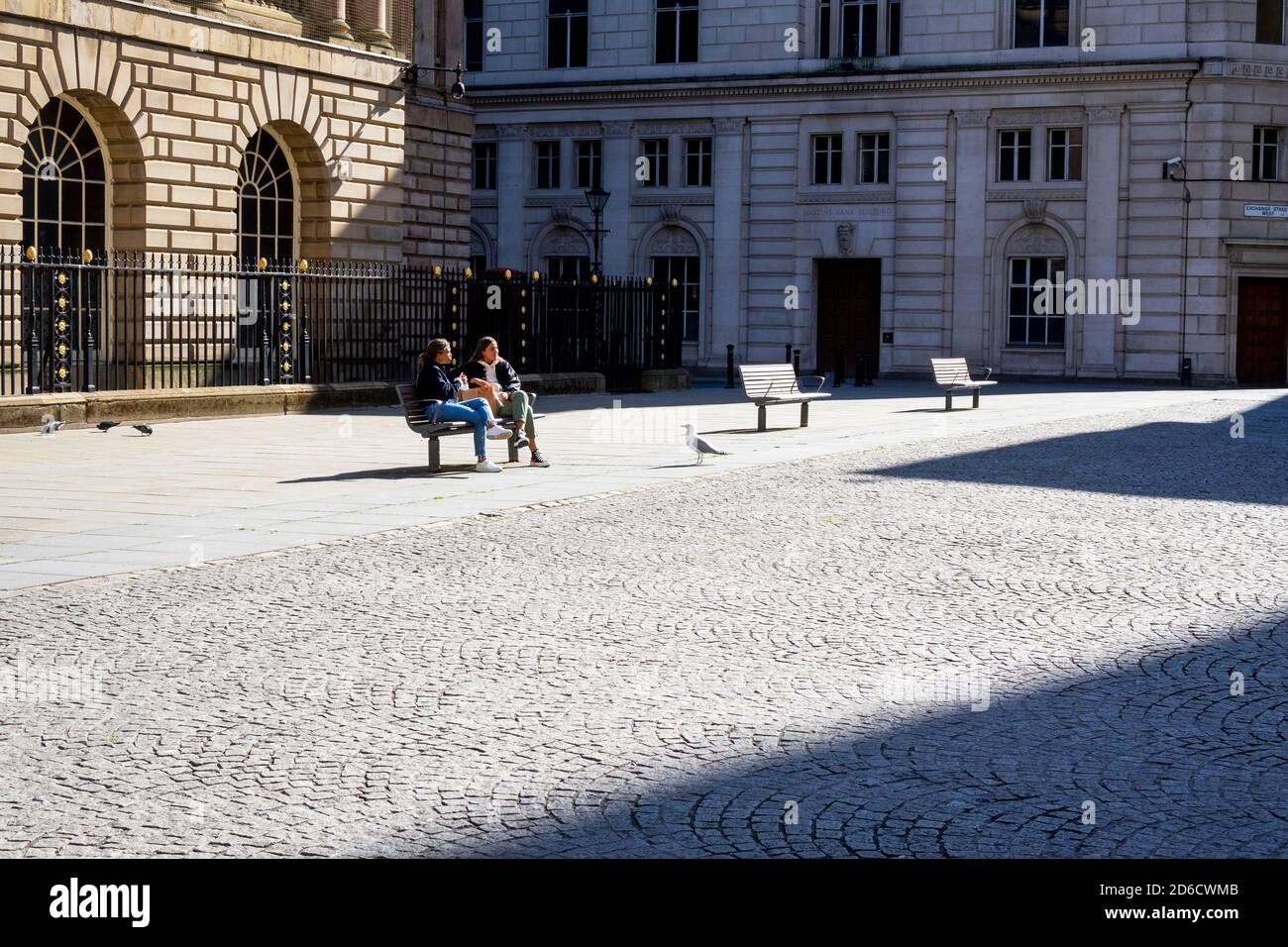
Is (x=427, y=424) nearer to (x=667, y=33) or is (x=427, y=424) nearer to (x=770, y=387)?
(x=770, y=387)

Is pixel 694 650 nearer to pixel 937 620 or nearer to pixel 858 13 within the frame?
pixel 937 620

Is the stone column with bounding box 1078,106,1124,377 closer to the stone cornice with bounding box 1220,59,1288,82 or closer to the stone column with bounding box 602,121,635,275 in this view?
the stone cornice with bounding box 1220,59,1288,82

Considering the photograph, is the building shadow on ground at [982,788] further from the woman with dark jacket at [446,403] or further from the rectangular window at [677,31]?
the rectangular window at [677,31]

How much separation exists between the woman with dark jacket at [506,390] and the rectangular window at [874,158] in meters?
30.9

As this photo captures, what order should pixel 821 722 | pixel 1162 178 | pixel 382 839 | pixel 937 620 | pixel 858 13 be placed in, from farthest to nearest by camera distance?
pixel 858 13 → pixel 1162 178 → pixel 937 620 → pixel 821 722 → pixel 382 839

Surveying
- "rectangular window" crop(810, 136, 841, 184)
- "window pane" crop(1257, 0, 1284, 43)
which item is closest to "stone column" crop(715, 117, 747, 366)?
"rectangular window" crop(810, 136, 841, 184)

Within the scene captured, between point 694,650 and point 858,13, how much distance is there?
41.8 m

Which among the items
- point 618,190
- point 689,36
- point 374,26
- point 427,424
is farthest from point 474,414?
point 689,36

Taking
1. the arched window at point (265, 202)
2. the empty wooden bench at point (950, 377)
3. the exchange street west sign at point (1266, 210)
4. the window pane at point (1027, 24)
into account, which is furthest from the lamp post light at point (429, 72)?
the exchange street west sign at point (1266, 210)

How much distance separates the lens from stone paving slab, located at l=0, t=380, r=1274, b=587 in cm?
1245

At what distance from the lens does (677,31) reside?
49688 mm

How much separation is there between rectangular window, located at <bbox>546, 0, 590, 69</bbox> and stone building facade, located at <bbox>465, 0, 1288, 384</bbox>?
0.08 metres

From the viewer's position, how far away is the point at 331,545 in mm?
11773
